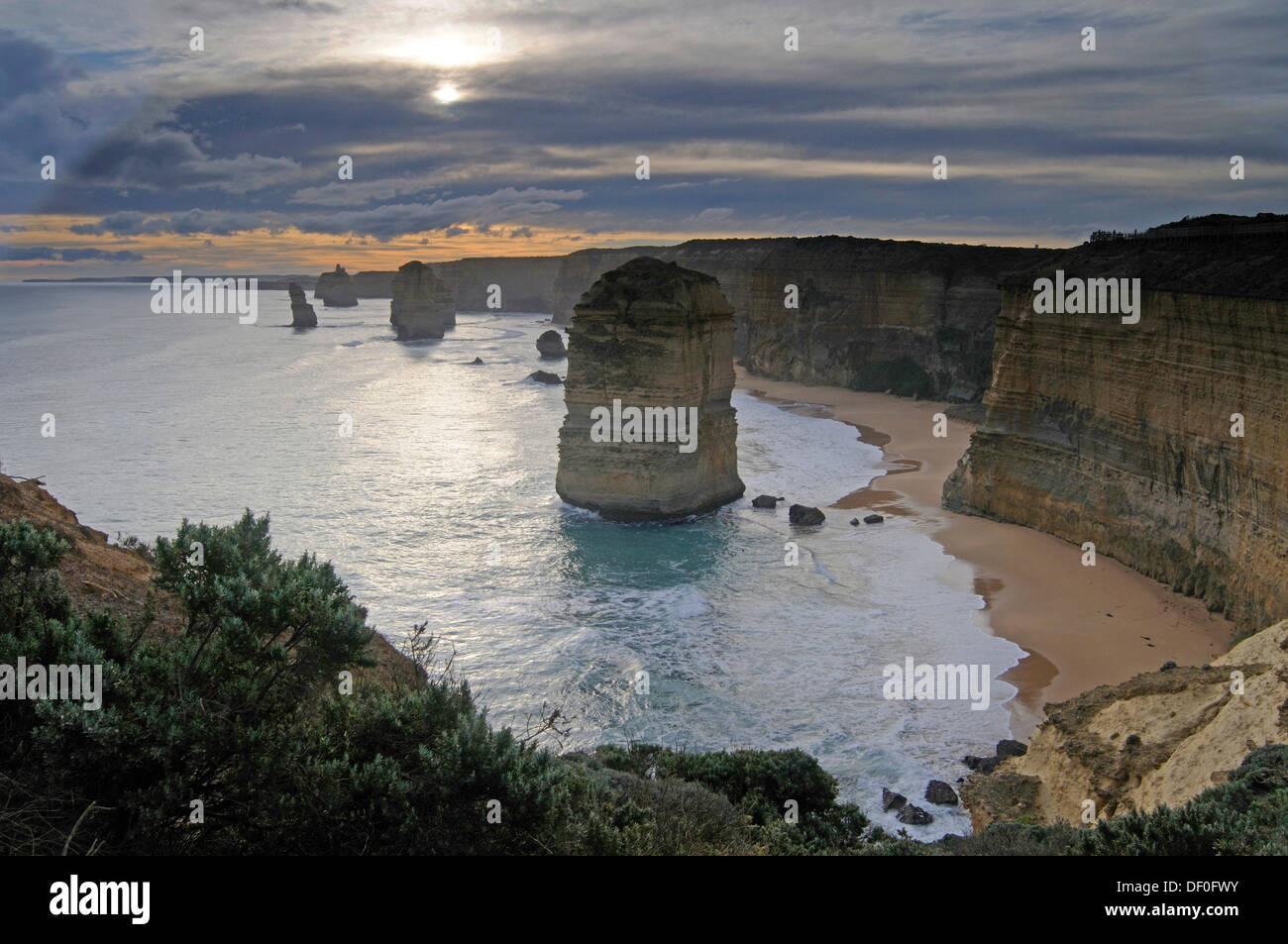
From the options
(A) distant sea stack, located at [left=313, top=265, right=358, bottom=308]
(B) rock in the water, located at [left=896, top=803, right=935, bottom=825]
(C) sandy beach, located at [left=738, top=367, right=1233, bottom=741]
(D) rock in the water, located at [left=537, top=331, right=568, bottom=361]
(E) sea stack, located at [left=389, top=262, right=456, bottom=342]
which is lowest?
(B) rock in the water, located at [left=896, top=803, right=935, bottom=825]

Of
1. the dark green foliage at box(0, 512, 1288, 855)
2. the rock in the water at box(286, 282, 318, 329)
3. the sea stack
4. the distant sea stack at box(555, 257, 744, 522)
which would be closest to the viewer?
the dark green foliage at box(0, 512, 1288, 855)

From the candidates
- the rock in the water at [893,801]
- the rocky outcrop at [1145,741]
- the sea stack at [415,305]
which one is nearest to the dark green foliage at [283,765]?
the rocky outcrop at [1145,741]

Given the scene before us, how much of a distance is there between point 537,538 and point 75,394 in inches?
1648

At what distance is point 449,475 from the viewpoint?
118ft

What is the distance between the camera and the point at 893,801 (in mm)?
Answer: 13406

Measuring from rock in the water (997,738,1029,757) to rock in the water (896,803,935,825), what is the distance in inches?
93.5

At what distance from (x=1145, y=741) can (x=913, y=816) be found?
3.22m

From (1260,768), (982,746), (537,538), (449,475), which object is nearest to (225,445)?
(449,475)

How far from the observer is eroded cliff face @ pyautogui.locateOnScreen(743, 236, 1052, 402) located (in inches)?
2267

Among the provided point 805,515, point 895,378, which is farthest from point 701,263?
point 805,515

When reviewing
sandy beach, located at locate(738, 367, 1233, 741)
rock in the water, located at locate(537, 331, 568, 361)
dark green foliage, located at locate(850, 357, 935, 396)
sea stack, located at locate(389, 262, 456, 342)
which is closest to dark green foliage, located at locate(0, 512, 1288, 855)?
sandy beach, located at locate(738, 367, 1233, 741)

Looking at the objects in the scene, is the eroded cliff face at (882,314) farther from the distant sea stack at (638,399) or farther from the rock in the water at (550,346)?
the distant sea stack at (638,399)

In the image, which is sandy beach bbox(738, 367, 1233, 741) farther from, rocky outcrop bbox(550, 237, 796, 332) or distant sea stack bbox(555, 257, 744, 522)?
rocky outcrop bbox(550, 237, 796, 332)
